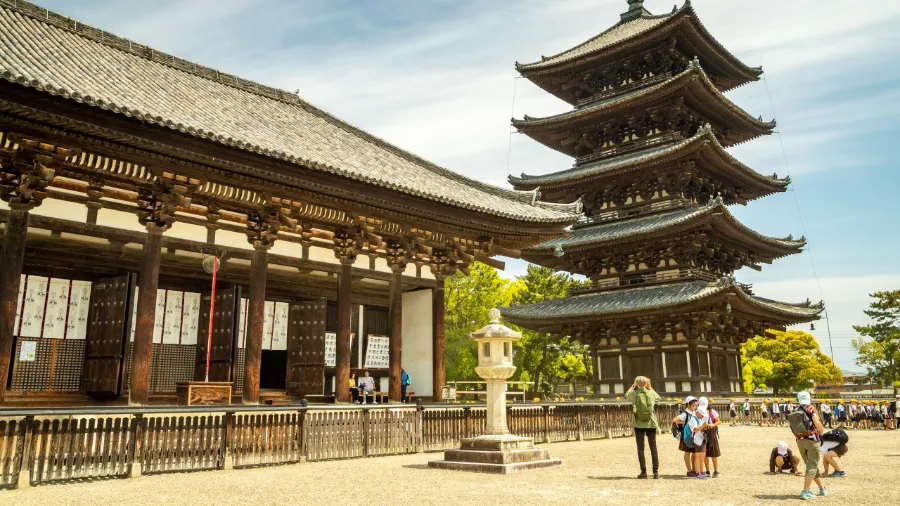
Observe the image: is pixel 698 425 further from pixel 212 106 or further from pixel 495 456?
pixel 212 106

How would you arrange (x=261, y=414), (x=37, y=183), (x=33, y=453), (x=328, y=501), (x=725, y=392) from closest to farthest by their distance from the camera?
(x=328, y=501)
(x=33, y=453)
(x=37, y=183)
(x=261, y=414)
(x=725, y=392)

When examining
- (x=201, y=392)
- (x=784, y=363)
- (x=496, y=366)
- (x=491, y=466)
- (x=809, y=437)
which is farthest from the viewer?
(x=784, y=363)

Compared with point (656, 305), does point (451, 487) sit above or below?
below

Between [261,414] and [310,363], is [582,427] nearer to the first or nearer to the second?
[310,363]

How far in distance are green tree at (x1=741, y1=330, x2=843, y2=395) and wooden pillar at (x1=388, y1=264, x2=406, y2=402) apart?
52.2 m

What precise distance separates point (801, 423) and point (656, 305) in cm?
1688

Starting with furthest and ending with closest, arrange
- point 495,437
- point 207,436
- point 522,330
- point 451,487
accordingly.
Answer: point 522,330, point 495,437, point 207,436, point 451,487

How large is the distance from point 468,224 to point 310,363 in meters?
5.14

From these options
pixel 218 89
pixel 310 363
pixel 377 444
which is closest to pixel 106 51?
pixel 218 89

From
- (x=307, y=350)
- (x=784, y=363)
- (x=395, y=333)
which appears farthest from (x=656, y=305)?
(x=784, y=363)

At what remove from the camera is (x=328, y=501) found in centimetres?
789

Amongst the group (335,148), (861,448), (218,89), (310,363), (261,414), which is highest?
(218,89)

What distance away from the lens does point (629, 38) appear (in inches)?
1145

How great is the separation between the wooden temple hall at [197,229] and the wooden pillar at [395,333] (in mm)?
55
